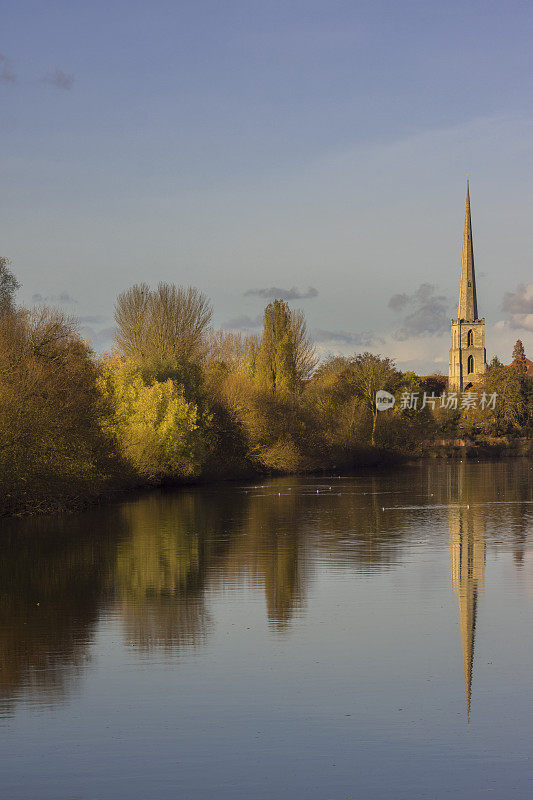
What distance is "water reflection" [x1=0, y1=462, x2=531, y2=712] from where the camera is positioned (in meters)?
12.3

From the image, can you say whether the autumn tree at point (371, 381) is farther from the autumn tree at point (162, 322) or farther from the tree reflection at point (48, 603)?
the tree reflection at point (48, 603)

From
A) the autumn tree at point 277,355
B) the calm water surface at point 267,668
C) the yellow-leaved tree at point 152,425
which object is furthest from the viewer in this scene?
the autumn tree at point 277,355

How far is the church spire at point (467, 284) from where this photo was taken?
595 feet

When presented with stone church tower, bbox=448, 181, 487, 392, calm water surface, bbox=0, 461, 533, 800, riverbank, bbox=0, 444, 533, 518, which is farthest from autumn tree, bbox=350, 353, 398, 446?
stone church tower, bbox=448, 181, 487, 392

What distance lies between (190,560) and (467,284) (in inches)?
6775

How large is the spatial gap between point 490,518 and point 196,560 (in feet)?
41.1

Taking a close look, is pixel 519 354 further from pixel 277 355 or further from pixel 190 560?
pixel 190 560

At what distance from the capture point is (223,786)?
7.35 metres

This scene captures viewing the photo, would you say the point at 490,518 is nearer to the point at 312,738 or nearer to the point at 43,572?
the point at 43,572

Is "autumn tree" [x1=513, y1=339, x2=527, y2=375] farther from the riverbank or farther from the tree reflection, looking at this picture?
the tree reflection

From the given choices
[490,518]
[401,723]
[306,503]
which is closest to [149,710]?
[401,723]

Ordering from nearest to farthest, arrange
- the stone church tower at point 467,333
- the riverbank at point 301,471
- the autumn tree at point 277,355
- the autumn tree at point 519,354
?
the riverbank at point 301,471 < the autumn tree at point 277,355 < the autumn tree at point 519,354 < the stone church tower at point 467,333

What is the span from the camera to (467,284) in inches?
7298

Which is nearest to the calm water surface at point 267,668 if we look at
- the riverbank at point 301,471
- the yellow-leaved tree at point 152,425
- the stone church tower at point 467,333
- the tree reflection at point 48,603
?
the tree reflection at point 48,603
